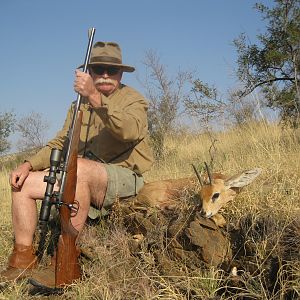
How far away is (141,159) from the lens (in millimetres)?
4266

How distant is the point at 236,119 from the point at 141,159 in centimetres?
529

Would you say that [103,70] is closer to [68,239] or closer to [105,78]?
[105,78]

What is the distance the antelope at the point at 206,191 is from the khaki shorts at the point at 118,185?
10 cm

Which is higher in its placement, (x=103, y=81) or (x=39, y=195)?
(x=103, y=81)

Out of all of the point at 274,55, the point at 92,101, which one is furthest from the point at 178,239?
the point at 274,55

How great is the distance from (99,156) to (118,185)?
→ 462 millimetres

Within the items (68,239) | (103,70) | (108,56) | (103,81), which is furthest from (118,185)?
(108,56)

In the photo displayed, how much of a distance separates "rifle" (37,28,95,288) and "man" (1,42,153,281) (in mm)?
189

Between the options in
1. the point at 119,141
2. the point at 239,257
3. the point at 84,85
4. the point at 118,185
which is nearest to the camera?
the point at 239,257

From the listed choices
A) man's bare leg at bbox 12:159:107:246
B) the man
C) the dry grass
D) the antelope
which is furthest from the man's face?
the dry grass

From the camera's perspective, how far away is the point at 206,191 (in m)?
3.47

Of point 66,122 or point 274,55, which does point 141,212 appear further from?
point 274,55

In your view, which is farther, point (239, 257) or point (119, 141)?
point (119, 141)

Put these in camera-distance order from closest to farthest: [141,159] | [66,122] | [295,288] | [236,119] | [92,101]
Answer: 1. [295,288]
2. [92,101]
3. [141,159]
4. [66,122]
5. [236,119]
